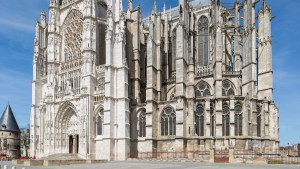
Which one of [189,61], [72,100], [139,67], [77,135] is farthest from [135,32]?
[77,135]

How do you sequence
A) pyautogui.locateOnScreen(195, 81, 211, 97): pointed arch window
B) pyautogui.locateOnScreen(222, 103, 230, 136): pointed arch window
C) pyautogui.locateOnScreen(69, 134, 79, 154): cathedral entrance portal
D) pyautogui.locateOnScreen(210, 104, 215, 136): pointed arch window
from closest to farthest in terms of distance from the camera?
pyautogui.locateOnScreen(222, 103, 230, 136): pointed arch window → pyautogui.locateOnScreen(210, 104, 215, 136): pointed arch window → pyautogui.locateOnScreen(195, 81, 211, 97): pointed arch window → pyautogui.locateOnScreen(69, 134, 79, 154): cathedral entrance portal

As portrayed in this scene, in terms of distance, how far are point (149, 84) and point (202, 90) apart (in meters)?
6.21

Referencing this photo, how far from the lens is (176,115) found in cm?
3456

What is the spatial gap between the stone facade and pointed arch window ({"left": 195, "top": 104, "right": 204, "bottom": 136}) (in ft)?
0.35

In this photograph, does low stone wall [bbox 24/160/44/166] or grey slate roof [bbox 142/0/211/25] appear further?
grey slate roof [bbox 142/0/211/25]

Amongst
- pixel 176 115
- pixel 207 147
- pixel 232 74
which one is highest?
pixel 232 74

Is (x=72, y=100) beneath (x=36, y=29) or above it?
beneath

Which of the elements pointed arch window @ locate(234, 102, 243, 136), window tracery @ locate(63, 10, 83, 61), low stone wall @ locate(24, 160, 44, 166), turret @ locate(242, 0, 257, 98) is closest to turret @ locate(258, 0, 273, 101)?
turret @ locate(242, 0, 257, 98)

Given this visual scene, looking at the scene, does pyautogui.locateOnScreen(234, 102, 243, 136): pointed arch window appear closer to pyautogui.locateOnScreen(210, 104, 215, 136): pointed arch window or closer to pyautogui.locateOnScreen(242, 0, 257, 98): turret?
pyautogui.locateOnScreen(242, 0, 257, 98): turret

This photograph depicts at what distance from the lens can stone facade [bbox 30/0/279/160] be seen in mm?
34375

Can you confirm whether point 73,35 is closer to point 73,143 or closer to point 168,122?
point 73,143

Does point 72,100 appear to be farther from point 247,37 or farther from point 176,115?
point 247,37

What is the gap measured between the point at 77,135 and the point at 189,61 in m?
15.8

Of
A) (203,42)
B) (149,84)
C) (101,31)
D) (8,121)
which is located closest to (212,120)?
(149,84)
